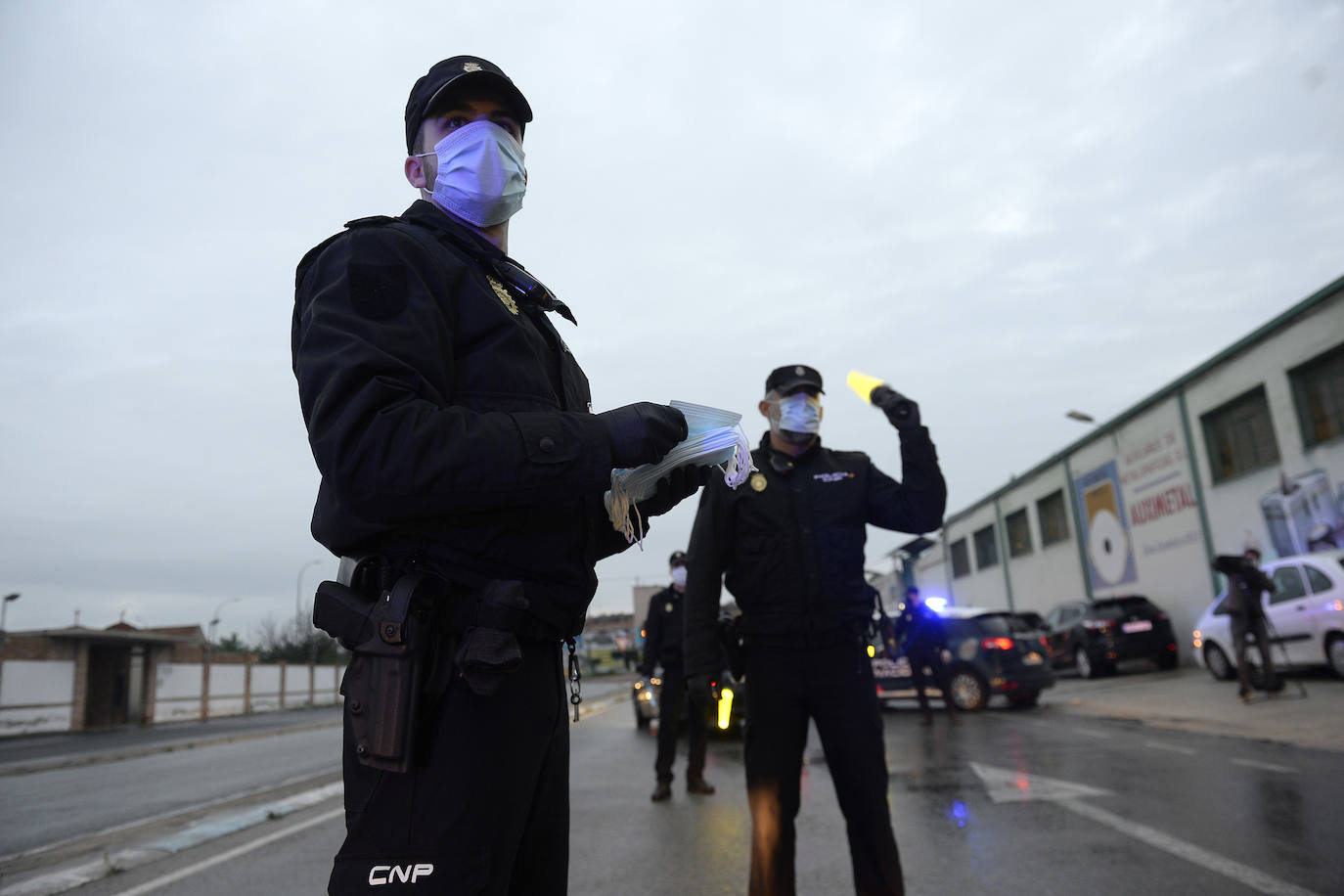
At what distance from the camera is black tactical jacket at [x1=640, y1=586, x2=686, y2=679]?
9164 millimetres

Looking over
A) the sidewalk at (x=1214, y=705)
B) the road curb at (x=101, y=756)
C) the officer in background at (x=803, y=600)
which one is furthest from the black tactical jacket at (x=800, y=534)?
the road curb at (x=101, y=756)

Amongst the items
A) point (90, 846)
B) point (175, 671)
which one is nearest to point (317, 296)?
point (90, 846)

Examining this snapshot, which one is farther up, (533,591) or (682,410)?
(682,410)

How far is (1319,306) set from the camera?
16875 mm

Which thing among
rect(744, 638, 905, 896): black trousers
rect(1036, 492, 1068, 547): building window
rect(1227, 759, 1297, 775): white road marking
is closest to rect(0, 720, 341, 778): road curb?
rect(744, 638, 905, 896): black trousers

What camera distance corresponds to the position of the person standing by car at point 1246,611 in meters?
11.7

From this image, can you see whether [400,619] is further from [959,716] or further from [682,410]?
[959,716]

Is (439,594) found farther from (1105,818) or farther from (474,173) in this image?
(1105,818)

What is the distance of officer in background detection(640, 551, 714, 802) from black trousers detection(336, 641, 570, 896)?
5.52 metres

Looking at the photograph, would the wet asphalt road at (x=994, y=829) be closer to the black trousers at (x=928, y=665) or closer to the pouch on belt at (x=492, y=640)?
the black trousers at (x=928, y=665)

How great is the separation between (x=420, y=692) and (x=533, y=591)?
0.84 feet

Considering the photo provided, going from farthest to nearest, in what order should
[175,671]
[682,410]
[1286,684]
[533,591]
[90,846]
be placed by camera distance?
[175,671] < [1286,684] < [90,846] < [682,410] < [533,591]

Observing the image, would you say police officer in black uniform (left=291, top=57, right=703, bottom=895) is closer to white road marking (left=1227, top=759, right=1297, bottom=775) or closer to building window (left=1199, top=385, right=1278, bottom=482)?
white road marking (left=1227, top=759, right=1297, bottom=775)

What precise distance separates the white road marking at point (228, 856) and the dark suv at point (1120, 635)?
15.5 meters
